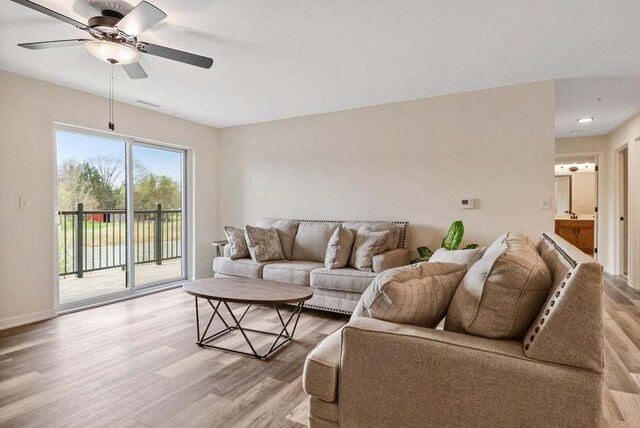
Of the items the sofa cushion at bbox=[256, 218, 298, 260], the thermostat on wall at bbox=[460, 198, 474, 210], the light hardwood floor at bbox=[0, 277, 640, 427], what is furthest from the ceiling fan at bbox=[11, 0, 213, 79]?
the thermostat on wall at bbox=[460, 198, 474, 210]

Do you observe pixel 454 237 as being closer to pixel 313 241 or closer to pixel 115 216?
pixel 313 241

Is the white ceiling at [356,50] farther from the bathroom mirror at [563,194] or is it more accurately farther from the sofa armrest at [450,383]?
the bathroom mirror at [563,194]

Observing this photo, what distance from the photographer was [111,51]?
231 cm

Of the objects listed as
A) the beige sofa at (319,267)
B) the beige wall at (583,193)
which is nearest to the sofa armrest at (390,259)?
the beige sofa at (319,267)

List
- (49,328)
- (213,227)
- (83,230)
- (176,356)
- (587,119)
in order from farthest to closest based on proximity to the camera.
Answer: (213,227), (587,119), (83,230), (49,328), (176,356)

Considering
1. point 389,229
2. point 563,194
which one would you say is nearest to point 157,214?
point 389,229

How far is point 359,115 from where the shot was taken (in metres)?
4.40

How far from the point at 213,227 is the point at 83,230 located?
182 centimetres

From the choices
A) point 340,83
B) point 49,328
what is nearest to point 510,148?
point 340,83

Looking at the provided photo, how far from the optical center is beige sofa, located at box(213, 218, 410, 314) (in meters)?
3.48

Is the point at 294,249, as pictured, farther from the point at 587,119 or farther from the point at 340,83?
the point at 587,119

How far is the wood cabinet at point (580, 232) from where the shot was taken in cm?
769

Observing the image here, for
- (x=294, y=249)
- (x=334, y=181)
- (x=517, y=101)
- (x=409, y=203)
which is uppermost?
(x=517, y=101)

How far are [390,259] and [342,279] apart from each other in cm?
54
